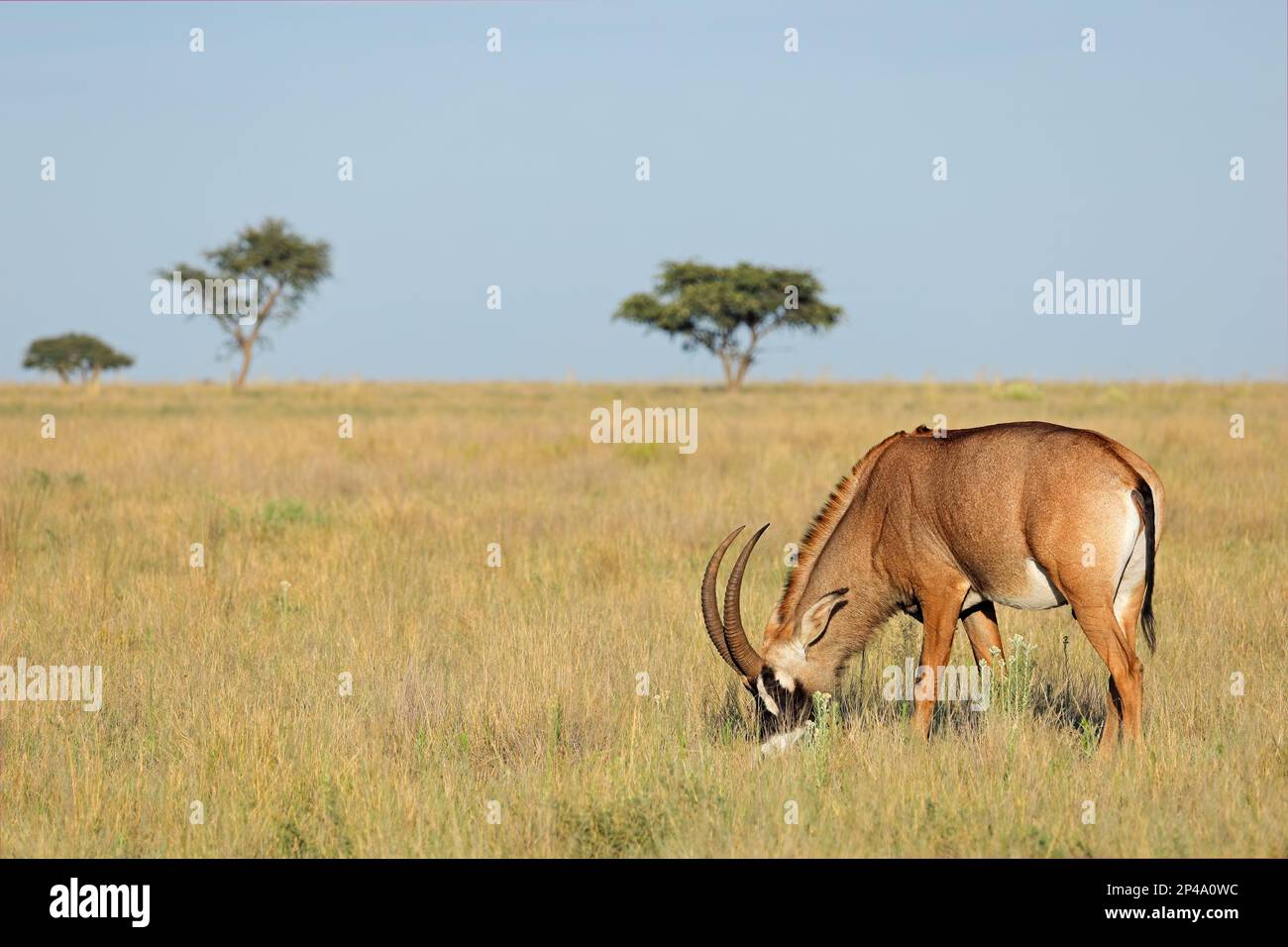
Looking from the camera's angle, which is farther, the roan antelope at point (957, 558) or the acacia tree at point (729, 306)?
the acacia tree at point (729, 306)

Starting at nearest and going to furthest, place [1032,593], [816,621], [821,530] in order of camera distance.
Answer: [1032,593] → [816,621] → [821,530]

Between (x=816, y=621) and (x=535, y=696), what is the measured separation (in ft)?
5.53

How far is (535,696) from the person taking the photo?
6867mm

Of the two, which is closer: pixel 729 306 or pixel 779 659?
pixel 779 659

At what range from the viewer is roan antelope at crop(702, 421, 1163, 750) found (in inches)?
228

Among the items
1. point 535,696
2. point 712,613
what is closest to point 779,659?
point 712,613

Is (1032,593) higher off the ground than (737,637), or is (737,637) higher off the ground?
(1032,593)

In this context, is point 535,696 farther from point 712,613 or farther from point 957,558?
point 957,558

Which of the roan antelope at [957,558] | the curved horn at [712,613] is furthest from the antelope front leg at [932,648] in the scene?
the curved horn at [712,613]

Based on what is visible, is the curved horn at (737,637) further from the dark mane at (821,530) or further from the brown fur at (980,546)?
the dark mane at (821,530)

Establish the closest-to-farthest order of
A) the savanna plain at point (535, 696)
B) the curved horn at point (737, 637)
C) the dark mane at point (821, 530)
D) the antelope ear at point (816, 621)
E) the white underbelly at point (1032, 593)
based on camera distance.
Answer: the savanna plain at point (535, 696) → the white underbelly at point (1032, 593) → the curved horn at point (737, 637) → the antelope ear at point (816, 621) → the dark mane at point (821, 530)

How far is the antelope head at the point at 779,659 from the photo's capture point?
6082 mm
